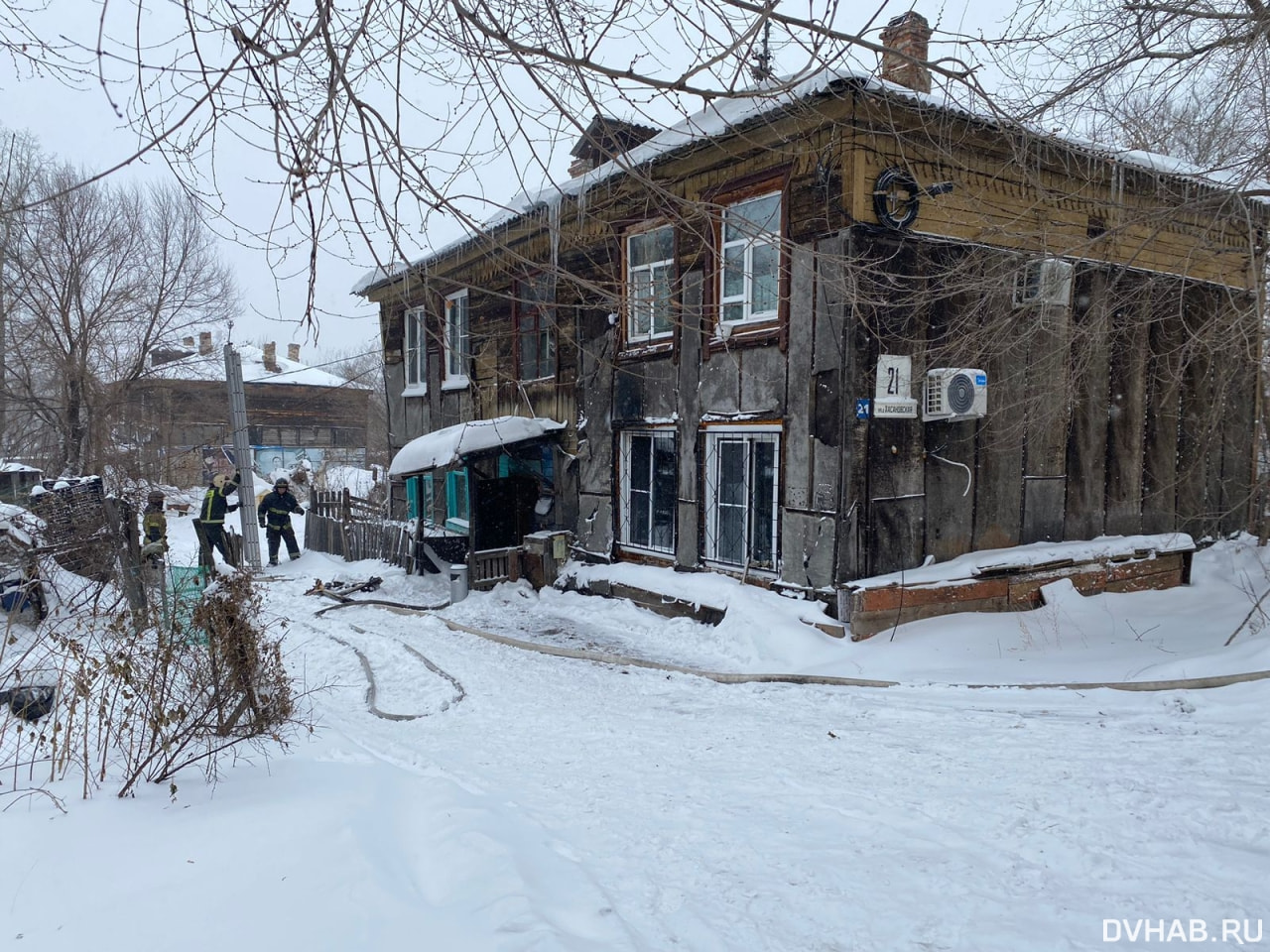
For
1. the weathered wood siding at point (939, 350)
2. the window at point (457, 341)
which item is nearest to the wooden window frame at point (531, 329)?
the weathered wood siding at point (939, 350)

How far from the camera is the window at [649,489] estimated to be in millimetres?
10719

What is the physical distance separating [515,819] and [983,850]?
2292mm

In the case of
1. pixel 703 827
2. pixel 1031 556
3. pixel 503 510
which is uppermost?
pixel 503 510

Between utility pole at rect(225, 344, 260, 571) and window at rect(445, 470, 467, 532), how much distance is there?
3.67m

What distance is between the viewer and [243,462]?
47.7 ft

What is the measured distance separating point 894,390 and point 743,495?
7.34ft

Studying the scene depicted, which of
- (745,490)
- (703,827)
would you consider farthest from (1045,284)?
(703,827)

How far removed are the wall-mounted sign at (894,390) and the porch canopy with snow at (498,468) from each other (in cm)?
573

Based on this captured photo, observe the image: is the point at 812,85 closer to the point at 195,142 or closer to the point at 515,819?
the point at 195,142

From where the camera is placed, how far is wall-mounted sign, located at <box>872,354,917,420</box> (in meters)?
8.30

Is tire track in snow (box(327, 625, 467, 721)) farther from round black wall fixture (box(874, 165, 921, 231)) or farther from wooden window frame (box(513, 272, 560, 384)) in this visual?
round black wall fixture (box(874, 165, 921, 231))

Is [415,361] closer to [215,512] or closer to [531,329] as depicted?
[215,512]

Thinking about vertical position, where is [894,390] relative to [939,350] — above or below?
below

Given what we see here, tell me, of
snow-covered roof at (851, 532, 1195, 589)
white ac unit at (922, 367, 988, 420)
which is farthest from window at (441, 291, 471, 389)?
snow-covered roof at (851, 532, 1195, 589)
